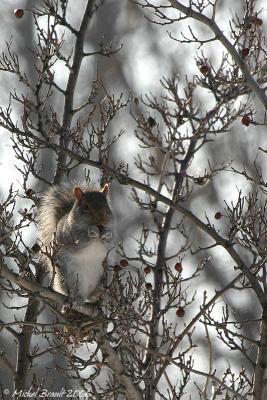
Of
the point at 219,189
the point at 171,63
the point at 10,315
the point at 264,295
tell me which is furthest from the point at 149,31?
the point at 264,295

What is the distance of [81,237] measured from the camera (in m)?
6.82

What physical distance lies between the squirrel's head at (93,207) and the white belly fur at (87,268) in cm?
21

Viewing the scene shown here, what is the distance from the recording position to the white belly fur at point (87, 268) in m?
6.72

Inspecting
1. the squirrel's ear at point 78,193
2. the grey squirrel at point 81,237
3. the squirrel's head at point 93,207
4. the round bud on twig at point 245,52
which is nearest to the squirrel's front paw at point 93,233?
the grey squirrel at point 81,237

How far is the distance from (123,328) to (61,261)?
0.94m

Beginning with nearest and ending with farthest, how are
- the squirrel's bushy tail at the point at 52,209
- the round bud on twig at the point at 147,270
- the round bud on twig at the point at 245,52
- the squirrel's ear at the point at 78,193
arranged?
the round bud on twig at the point at 245,52 → the round bud on twig at the point at 147,270 → the squirrel's ear at the point at 78,193 → the squirrel's bushy tail at the point at 52,209

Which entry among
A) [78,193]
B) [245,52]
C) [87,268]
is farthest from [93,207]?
[245,52]

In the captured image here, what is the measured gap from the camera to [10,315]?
16.7m

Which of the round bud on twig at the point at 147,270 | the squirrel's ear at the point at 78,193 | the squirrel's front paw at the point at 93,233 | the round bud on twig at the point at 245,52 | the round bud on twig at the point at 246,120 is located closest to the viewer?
the round bud on twig at the point at 245,52

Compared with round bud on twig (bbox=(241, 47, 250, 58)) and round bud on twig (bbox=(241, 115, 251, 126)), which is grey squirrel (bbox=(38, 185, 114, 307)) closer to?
round bud on twig (bbox=(241, 115, 251, 126))

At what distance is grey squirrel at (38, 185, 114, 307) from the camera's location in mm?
6723

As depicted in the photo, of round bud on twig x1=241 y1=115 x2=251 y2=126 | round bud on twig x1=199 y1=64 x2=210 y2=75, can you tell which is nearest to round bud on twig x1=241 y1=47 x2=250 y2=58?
round bud on twig x1=199 y1=64 x2=210 y2=75

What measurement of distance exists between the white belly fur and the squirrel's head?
0.21 metres

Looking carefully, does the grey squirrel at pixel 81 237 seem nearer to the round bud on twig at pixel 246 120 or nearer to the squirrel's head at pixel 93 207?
the squirrel's head at pixel 93 207
